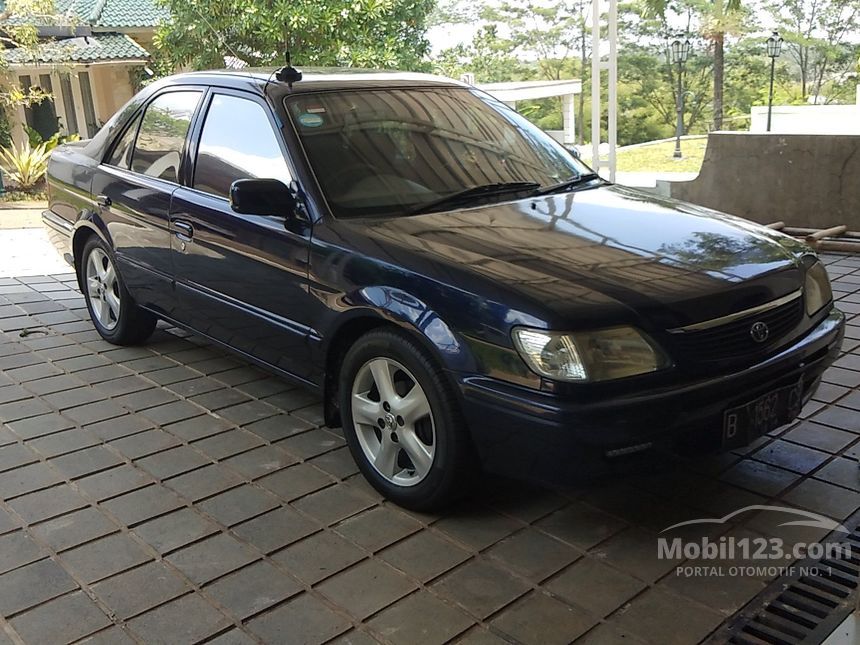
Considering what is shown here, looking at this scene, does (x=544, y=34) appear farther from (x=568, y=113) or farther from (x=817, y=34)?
(x=817, y=34)

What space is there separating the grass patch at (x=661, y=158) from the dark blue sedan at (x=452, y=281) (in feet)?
61.8

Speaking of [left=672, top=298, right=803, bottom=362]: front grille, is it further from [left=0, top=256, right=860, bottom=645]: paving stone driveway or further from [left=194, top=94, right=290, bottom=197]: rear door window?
[left=194, top=94, right=290, bottom=197]: rear door window

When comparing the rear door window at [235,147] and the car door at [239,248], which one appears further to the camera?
the rear door window at [235,147]

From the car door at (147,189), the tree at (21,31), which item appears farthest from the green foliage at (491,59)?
the car door at (147,189)

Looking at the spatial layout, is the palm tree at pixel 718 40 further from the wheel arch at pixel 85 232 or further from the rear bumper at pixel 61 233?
the wheel arch at pixel 85 232

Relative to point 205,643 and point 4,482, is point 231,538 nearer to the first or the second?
point 205,643

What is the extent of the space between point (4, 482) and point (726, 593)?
9.52 feet

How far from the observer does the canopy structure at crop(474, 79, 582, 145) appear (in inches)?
620

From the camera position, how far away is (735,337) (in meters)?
2.82

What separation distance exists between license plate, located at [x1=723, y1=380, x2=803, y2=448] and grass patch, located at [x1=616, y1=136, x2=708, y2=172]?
1940cm

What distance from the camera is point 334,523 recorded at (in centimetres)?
314

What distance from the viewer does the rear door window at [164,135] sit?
4.36 meters

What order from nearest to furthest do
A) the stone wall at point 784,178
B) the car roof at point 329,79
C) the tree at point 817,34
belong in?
the car roof at point 329,79 → the stone wall at point 784,178 → the tree at point 817,34

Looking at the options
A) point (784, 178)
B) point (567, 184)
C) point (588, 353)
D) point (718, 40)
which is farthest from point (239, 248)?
point (718, 40)
